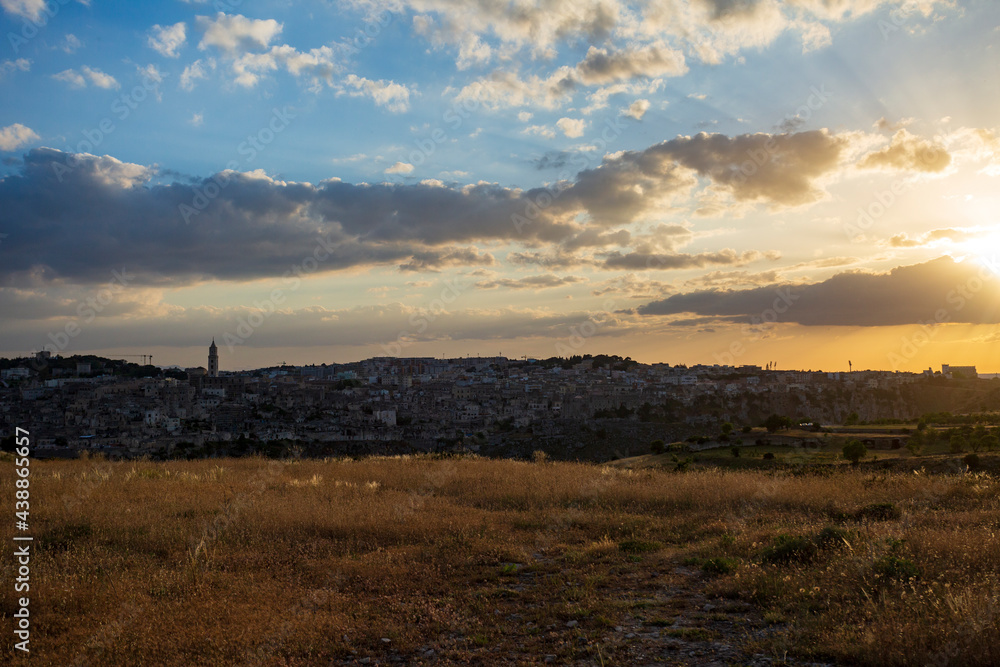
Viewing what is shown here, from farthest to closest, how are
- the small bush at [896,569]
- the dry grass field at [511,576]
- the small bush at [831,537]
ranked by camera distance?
the small bush at [831,537], the small bush at [896,569], the dry grass field at [511,576]

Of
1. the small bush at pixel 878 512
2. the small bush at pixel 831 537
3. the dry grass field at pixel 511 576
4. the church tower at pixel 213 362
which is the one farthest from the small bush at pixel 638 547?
the church tower at pixel 213 362

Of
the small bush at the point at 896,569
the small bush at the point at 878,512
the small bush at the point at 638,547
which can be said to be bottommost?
the small bush at the point at 638,547

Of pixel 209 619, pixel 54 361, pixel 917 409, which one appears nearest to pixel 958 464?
pixel 209 619

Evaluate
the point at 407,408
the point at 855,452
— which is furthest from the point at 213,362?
the point at 855,452

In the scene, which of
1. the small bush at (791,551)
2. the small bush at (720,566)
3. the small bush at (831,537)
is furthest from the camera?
the small bush at (831,537)

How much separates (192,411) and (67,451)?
730 inches

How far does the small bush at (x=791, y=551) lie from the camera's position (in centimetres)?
831

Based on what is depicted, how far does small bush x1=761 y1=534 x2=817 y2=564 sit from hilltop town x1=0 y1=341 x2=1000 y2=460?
30986mm

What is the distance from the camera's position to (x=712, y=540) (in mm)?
10141

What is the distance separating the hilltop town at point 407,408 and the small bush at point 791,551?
30986mm

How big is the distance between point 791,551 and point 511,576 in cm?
416

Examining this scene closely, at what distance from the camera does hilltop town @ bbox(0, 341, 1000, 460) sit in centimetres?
4962

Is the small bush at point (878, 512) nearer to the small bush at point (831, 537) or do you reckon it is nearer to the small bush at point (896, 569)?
the small bush at point (831, 537)

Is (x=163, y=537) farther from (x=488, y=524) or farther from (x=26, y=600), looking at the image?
(x=488, y=524)
